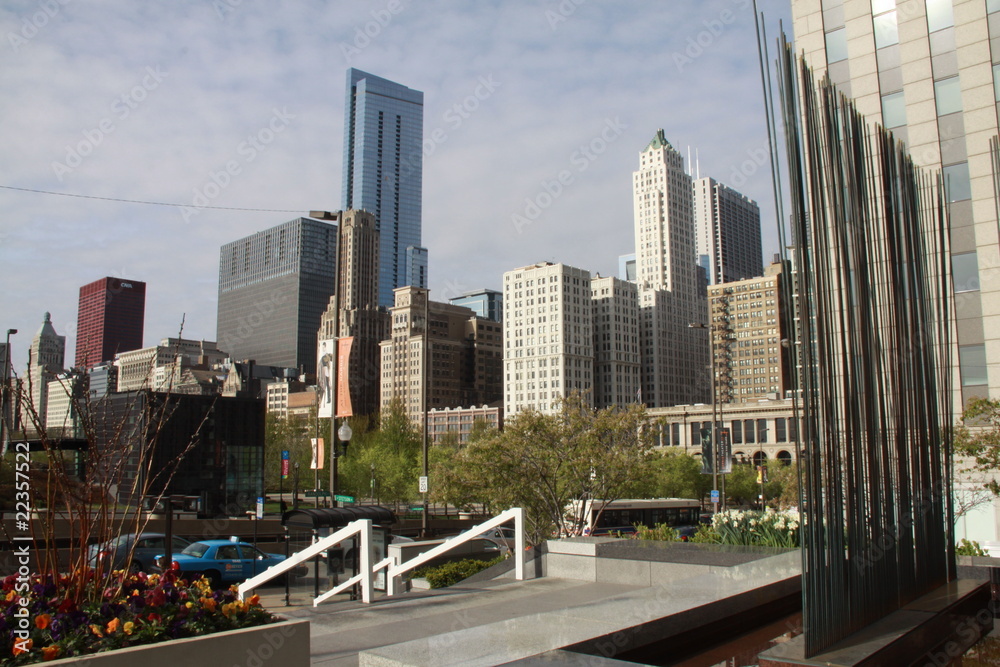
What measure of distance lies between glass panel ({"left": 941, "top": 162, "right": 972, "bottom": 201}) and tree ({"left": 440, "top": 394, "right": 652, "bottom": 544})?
13.5 m

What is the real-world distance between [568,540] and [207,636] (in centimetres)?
951

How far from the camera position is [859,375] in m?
8.95

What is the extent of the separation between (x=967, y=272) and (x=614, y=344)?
15523 cm

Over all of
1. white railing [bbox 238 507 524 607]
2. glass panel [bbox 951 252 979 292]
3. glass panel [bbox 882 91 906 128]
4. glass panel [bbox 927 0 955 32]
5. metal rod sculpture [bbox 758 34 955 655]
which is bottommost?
white railing [bbox 238 507 524 607]

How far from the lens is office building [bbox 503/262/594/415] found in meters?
167

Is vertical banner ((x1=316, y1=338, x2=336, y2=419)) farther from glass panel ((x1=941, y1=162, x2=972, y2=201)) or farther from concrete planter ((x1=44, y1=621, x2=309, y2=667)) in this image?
glass panel ((x1=941, y1=162, x2=972, y2=201))

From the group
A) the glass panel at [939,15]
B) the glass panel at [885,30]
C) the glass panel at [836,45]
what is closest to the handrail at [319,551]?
the glass panel at [836,45]

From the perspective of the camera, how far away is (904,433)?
10.4m

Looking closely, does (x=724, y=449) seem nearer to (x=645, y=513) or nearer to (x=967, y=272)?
(x=645, y=513)

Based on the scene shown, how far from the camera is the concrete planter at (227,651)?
20.7ft

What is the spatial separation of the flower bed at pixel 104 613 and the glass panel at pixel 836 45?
98.3 feet

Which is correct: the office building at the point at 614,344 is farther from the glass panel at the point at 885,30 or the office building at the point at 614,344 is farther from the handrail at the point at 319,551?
the handrail at the point at 319,551

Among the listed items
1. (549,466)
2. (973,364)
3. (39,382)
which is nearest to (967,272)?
(973,364)

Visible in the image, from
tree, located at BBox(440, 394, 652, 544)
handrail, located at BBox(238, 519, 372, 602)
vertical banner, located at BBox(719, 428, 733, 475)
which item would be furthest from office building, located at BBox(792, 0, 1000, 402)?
vertical banner, located at BBox(719, 428, 733, 475)
